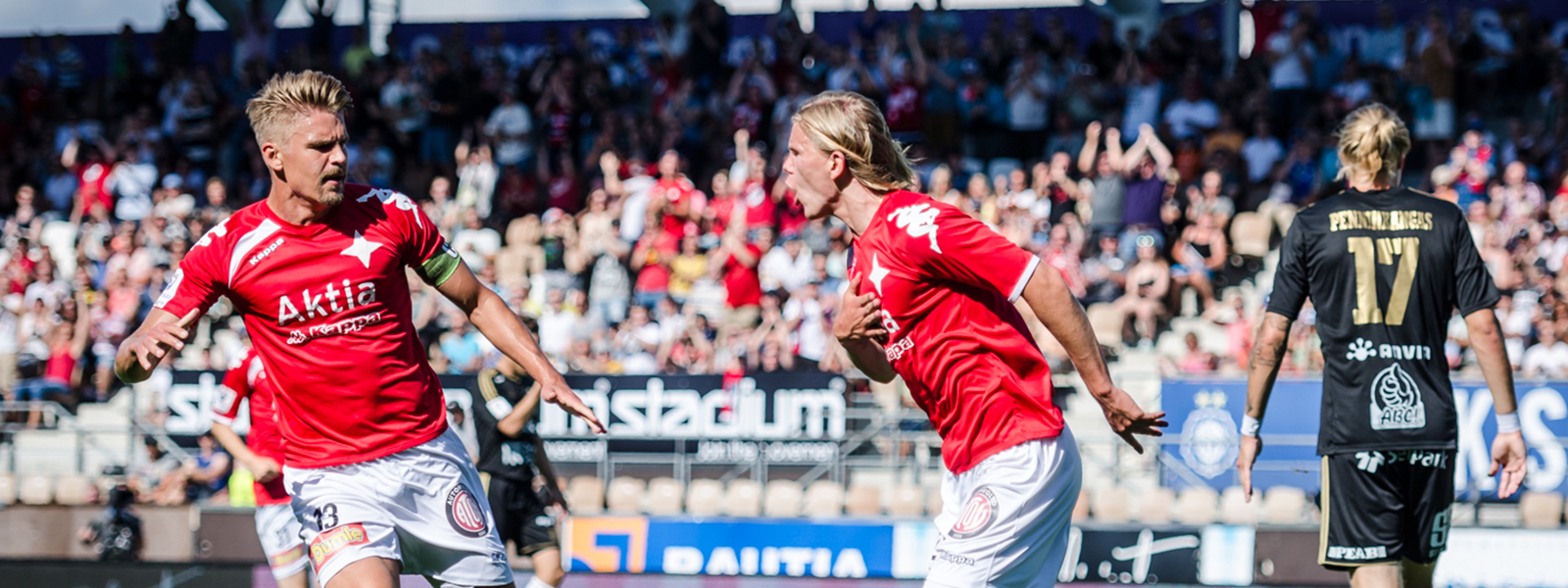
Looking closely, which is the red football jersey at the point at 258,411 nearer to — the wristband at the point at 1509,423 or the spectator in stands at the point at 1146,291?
the wristband at the point at 1509,423

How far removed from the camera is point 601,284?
1504 cm

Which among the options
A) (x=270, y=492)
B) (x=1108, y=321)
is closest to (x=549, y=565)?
(x=270, y=492)

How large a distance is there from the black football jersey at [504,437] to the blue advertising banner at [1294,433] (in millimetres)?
5829

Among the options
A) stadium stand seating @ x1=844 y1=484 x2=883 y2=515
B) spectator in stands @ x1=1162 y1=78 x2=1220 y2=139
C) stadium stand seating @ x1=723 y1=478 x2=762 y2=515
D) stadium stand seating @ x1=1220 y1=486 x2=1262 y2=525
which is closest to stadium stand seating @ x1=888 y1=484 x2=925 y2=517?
stadium stand seating @ x1=844 y1=484 x2=883 y2=515

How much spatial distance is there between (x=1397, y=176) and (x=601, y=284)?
10815mm

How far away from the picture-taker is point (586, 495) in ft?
39.1

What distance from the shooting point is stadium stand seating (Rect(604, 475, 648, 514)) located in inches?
471

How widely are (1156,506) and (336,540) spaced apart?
26.0 feet

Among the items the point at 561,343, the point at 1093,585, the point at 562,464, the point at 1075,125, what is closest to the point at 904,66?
the point at 1075,125

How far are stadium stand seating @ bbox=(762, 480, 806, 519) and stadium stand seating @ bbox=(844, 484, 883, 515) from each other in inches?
18.6

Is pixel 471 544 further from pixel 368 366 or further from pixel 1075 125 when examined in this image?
pixel 1075 125

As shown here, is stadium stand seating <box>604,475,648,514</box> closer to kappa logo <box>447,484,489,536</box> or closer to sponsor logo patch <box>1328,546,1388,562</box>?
kappa logo <box>447,484,489,536</box>

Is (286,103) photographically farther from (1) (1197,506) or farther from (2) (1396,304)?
(1) (1197,506)

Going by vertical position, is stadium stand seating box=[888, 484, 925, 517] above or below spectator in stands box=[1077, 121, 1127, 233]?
below
